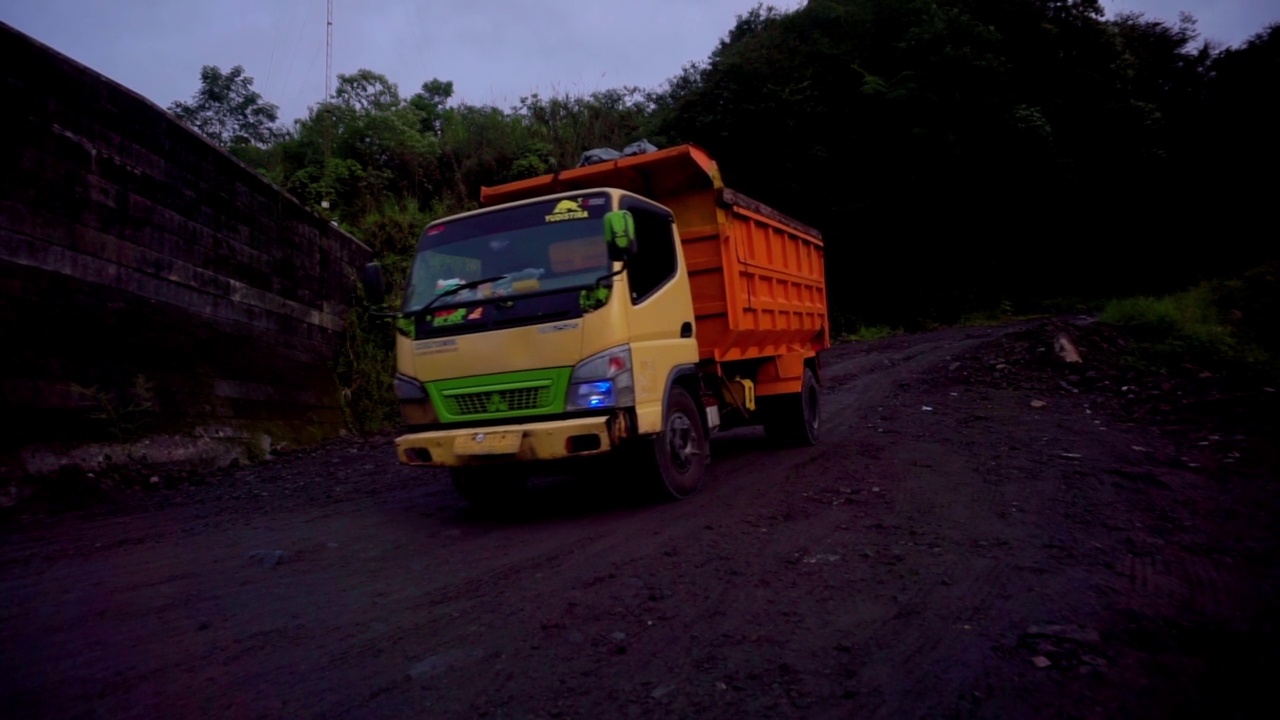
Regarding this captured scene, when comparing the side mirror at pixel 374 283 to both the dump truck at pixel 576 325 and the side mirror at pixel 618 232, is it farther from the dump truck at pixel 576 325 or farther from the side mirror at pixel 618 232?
the side mirror at pixel 618 232

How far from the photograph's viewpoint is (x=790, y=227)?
8617mm

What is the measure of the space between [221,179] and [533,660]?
25.9 ft

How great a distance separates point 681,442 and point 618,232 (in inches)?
69.0

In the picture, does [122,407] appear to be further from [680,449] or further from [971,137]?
[971,137]

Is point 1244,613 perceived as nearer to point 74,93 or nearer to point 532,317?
point 532,317

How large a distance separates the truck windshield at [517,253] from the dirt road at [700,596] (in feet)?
5.55

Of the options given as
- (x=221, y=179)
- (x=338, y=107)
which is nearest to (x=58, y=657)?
(x=221, y=179)

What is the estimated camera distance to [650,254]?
6.09 meters

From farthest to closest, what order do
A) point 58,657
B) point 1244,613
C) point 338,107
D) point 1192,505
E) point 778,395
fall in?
point 338,107
point 778,395
point 1192,505
point 58,657
point 1244,613

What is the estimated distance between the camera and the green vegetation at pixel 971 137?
21.8m

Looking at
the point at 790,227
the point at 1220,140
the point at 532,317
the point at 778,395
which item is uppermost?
the point at 1220,140

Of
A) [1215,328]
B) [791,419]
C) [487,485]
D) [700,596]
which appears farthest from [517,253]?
[1215,328]

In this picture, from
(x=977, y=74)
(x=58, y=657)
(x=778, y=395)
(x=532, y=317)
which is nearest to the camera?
(x=58, y=657)

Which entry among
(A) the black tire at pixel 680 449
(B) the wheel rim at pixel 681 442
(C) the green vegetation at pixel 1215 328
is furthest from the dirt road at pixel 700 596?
(C) the green vegetation at pixel 1215 328
